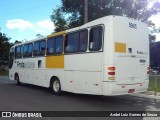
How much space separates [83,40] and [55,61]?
2867 millimetres

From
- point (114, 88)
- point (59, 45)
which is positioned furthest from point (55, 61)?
point (114, 88)

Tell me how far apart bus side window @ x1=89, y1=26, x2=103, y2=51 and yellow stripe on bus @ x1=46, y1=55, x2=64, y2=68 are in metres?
2.59

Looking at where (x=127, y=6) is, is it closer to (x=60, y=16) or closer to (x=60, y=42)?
(x=60, y=16)

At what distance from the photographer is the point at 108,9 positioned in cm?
2830

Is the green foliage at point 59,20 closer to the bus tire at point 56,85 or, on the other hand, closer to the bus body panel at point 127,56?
the bus tire at point 56,85

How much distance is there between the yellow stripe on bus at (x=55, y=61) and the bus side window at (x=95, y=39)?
2.59 meters

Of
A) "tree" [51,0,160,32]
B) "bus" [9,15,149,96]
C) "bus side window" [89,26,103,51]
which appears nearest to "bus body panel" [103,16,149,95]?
"bus" [9,15,149,96]

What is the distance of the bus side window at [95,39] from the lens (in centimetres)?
1111

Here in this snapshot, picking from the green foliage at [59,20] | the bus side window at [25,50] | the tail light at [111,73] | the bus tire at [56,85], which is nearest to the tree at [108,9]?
the green foliage at [59,20]

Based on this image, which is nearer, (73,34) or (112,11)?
(73,34)

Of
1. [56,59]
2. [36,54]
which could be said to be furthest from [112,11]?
[56,59]

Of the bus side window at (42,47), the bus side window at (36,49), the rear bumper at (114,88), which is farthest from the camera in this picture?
the bus side window at (36,49)

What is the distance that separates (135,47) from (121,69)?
4.32 feet

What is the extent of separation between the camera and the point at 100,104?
1152 centimetres
